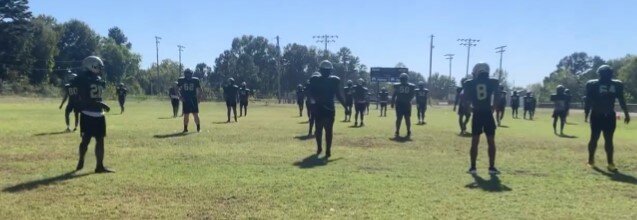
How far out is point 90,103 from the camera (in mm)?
9930

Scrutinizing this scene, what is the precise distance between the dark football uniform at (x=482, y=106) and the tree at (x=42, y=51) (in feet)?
329

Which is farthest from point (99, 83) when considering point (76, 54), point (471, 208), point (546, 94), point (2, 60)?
point (546, 94)

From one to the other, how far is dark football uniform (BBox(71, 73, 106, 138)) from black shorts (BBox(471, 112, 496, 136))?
646cm

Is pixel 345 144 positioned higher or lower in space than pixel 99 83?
lower

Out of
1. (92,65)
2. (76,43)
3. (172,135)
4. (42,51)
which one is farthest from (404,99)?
(76,43)

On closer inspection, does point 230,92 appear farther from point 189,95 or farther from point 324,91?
point 324,91

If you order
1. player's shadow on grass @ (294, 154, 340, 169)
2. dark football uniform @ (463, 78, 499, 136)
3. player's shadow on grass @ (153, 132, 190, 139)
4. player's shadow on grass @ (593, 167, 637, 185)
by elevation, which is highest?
dark football uniform @ (463, 78, 499, 136)

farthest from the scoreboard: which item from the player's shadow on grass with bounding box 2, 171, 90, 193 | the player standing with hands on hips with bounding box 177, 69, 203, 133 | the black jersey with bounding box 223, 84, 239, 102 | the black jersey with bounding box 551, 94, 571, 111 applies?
the player's shadow on grass with bounding box 2, 171, 90, 193

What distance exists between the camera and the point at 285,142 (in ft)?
52.5

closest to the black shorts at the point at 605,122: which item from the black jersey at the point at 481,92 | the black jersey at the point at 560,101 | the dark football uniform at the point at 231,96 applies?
the black jersey at the point at 481,92

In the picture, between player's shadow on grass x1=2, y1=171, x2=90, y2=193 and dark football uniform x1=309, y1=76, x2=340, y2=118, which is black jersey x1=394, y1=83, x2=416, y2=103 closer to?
dark football uniform x1=309, y1=76, x2=340, y2=118

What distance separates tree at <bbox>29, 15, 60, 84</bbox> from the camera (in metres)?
102

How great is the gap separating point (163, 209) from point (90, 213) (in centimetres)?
81

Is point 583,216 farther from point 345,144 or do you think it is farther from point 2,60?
point 2,60
